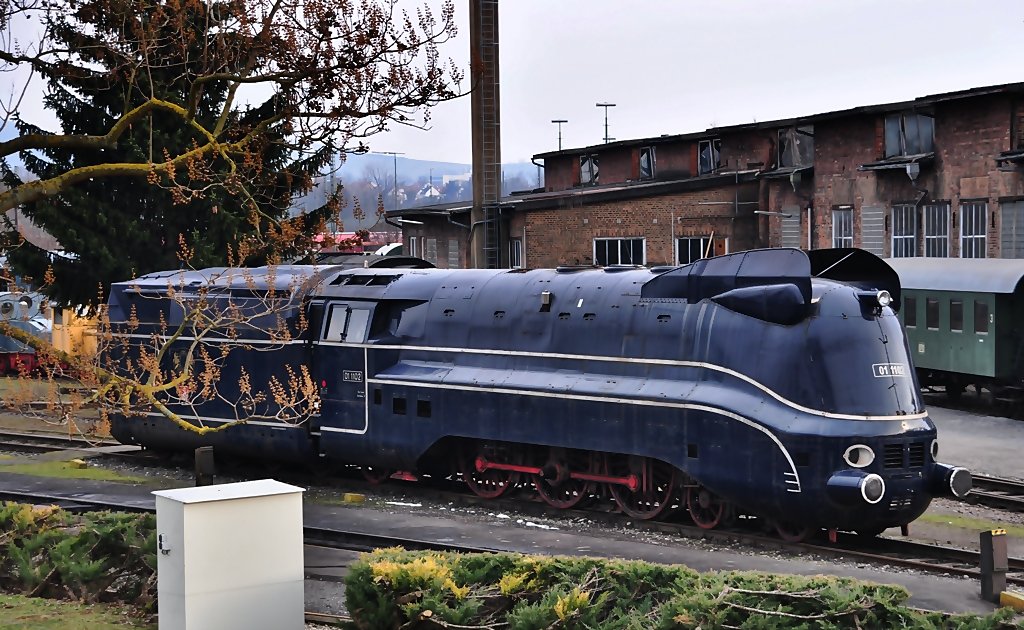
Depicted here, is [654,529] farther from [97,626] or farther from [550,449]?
[97,626]

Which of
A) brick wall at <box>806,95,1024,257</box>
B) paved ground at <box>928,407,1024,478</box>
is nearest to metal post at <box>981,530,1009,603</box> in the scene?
paved ground at <box>928,407,1024,478</box>

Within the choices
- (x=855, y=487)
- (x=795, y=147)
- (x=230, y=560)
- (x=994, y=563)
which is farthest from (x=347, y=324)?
(x=795, y=147)

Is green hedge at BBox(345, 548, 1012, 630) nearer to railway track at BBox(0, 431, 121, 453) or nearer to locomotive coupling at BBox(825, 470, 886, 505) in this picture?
locomotive coupling at BBox(825, 470, 886, 505)

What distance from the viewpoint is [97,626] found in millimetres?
13719

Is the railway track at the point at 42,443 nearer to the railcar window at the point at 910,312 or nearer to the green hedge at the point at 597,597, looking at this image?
the green hedge at the point at 597,597

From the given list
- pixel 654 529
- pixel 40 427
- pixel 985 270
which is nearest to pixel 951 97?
pixel 985 270

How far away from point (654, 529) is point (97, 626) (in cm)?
773

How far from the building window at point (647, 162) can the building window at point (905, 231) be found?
15.3 m

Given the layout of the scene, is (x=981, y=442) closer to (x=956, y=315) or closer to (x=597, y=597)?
(x=956, y=315)

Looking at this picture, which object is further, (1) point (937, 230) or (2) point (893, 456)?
(1) point (937, 230)

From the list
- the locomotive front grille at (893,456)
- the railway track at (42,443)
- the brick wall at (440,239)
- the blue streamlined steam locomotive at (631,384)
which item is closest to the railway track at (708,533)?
the blue streamlined steam locomotive at (631,384)

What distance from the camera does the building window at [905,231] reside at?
124 feet

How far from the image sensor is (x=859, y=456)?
1595 cm

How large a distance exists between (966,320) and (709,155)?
66.2 feet
